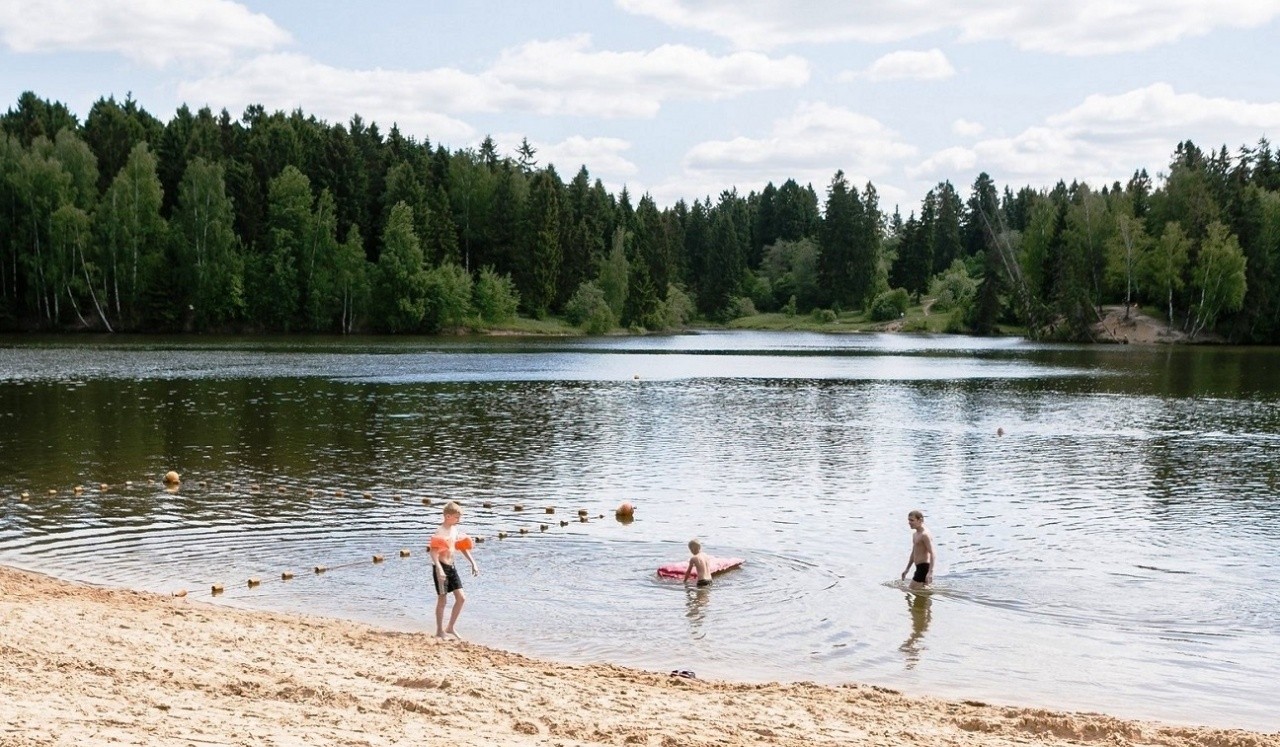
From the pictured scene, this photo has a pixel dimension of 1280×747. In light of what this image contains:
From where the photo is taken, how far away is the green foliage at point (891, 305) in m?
182

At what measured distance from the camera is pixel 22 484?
Answer: 1224 inches

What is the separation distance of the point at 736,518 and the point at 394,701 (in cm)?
1700

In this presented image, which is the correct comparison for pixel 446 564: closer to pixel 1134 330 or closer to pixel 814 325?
pixel 1134 330

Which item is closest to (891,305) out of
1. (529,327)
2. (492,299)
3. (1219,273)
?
(1219,273)

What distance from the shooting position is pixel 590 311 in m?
150

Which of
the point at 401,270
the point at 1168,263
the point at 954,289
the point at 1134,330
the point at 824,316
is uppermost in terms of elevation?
the point at 1168,263

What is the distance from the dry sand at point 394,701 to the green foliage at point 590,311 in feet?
439

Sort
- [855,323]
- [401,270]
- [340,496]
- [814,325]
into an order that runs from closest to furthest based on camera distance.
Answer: [340,496] < [401,270] < [855,323] < [814,325]

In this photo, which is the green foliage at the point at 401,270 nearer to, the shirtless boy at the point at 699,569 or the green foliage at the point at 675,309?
the green foliage at the point at 675,309

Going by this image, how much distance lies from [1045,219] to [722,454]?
125557mm

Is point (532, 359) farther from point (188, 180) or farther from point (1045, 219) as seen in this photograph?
point (1045, 219)

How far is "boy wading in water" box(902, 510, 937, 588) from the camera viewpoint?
21469 millimetres

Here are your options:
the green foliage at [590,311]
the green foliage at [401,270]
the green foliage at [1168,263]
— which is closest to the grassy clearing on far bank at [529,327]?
the green foliage at [590,311]

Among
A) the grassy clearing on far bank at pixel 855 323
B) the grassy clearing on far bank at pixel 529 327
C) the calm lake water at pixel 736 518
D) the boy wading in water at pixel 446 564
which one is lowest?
the calm lake water at pixel 736 518
